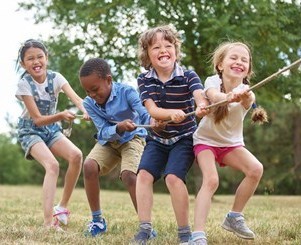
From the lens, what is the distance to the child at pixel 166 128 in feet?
14.8

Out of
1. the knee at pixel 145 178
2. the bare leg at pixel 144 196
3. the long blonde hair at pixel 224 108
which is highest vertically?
the long blonde hair at pixel 224 108

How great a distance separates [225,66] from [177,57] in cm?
42

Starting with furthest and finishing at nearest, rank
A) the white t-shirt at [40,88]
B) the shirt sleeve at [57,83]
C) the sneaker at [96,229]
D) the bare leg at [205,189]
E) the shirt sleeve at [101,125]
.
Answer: the shirt sleeve at [57,83] → the white t-shirt at [40,88] → the sneaker at [96,229] → the shirt sleeve at [101,125] → the bare leg at [205,189]

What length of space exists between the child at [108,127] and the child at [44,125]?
1.48 ft

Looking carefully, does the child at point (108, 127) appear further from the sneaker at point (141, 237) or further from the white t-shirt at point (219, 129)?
the sneaker at point (141, 237)

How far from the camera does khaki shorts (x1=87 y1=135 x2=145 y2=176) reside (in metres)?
5.23

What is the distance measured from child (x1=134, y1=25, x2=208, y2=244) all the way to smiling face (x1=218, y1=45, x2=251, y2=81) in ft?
0.78

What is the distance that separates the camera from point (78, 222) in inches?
253

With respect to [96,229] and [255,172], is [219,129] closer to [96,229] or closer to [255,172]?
[255,172]

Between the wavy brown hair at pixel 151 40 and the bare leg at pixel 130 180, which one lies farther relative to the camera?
the bare leg at pixel 130 180

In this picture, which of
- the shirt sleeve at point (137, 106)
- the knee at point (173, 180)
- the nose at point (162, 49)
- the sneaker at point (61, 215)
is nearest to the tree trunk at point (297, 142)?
the sneaker at point (61, 215)

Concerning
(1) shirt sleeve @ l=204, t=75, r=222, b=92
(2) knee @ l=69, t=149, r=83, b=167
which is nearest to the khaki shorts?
(2) knee @ l=69, t=149, r=83, b=167

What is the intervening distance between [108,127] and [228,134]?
3.49 feet

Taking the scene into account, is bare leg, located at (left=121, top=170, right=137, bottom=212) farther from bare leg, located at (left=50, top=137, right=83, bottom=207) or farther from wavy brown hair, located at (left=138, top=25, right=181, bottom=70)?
wavy brown hair, located at (left=138, top=25, right=181, bottom=70)
